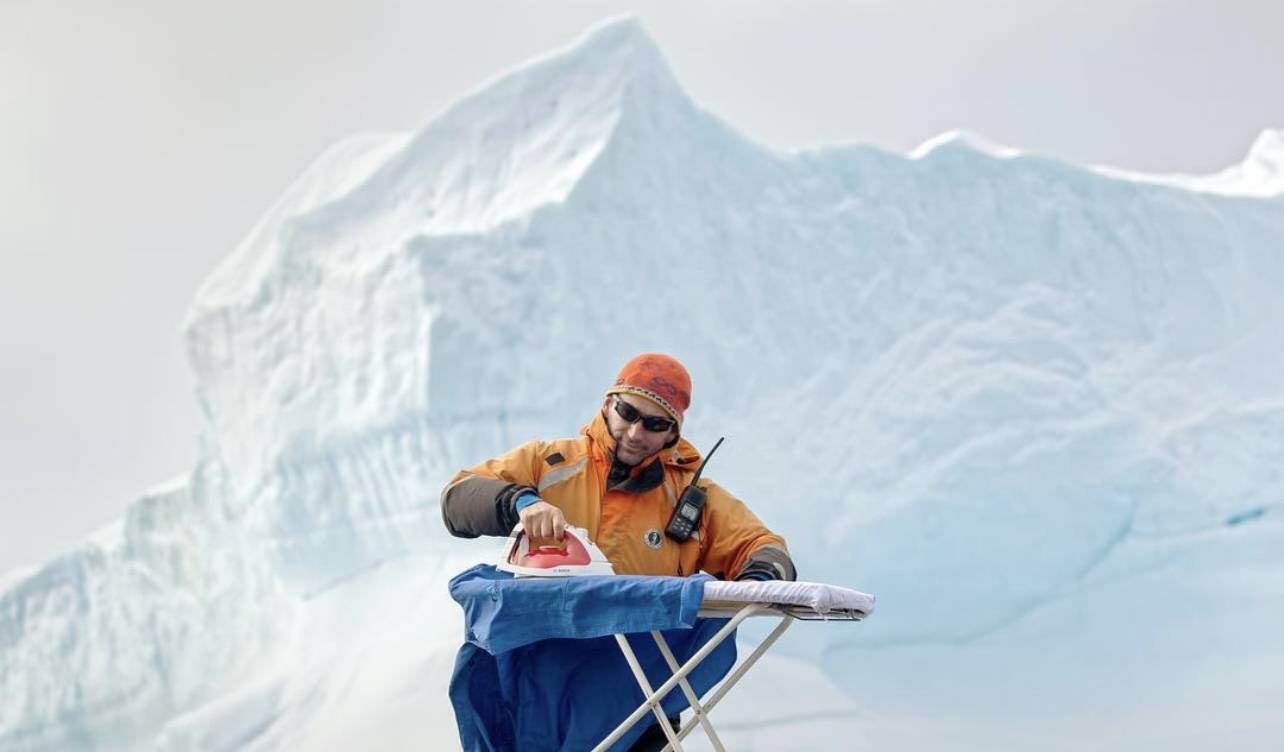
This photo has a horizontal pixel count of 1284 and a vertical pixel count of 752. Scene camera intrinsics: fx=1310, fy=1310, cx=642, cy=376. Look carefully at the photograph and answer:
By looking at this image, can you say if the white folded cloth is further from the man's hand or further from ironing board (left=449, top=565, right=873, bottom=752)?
the man's hand

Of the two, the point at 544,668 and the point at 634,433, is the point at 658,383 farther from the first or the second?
the point at 544,668

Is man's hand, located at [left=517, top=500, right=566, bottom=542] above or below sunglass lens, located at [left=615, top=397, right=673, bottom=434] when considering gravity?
below

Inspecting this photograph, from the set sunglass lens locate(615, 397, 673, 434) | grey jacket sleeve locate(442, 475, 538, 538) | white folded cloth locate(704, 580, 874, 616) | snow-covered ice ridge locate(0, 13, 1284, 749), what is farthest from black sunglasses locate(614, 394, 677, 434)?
snow-covered ice ridge locate(0, 13, 1284, 749)

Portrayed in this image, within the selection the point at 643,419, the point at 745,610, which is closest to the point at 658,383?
the point at 643,419

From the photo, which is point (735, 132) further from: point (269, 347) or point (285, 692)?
point (285, 692)

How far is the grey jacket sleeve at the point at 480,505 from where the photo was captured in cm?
143

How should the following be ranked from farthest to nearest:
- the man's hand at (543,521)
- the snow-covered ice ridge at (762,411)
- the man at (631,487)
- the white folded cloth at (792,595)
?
1. the snow-covered ice ridge at (762,411)
2. the man at (631,487)
3. the man's hand at (543,521)
4. the white folded cloth at (792,595)

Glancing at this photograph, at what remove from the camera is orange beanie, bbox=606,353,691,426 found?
1.50 meters

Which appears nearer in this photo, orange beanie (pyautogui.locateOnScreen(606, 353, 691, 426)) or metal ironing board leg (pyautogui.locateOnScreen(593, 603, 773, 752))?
metal ironing board leg (pyautogui.locateOnScreen(593, 603, 773, 752))

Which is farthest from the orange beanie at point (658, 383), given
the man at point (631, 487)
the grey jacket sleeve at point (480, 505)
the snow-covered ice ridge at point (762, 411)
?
the snow-covered ice ridge at point (762, 411)

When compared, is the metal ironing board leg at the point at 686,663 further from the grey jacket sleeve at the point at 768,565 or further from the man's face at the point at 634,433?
the man's face at the point at 634,433

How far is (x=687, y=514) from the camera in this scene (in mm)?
1523

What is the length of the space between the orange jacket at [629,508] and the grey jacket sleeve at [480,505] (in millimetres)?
22

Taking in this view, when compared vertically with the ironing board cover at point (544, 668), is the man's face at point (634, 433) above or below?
above
